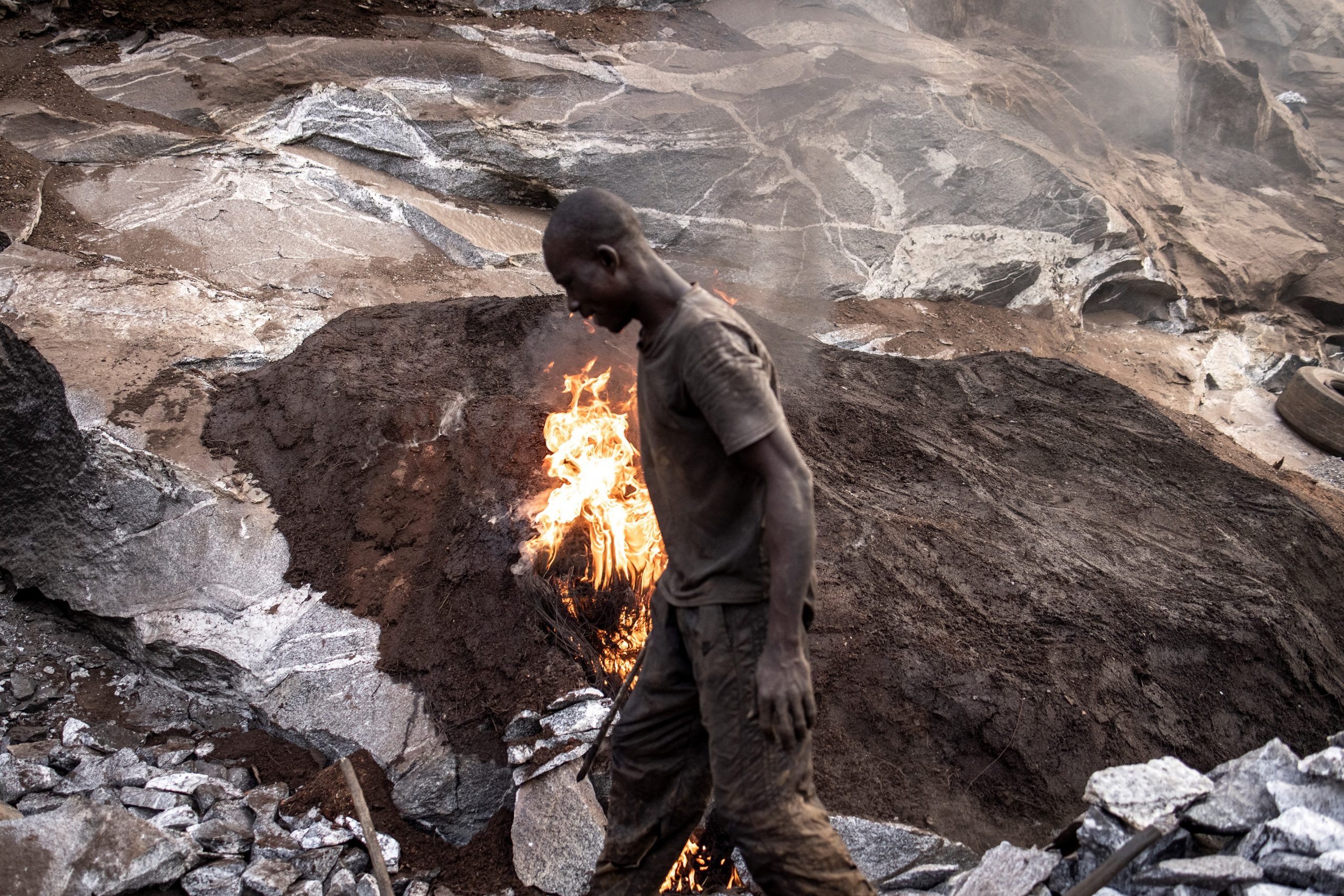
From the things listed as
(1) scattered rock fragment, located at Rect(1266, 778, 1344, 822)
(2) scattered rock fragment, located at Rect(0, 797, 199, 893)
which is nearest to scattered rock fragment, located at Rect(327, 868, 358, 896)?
(2) scattered rock fragment, located at Rect(0, 797, 199, 893)

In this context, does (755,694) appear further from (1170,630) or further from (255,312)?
(255,312)

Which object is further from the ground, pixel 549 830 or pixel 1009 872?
pixel 1009 872

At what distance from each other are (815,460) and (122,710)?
13.1 ft

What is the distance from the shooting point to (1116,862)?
2.71 meters

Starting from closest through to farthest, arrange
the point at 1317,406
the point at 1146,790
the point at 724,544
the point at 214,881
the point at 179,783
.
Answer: the point at 724,544
the point at 1146,790
the point at 214,881
the point at 179,783
the point at 1317,406

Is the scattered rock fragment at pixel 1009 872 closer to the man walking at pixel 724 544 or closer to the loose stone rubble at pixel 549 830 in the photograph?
the loose stone rubble at pixel 549 830

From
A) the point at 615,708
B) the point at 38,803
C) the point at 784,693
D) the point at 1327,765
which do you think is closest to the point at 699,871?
the point at 615,708

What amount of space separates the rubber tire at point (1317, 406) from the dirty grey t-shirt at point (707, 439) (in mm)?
7934

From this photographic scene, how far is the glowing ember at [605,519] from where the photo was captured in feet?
14.9

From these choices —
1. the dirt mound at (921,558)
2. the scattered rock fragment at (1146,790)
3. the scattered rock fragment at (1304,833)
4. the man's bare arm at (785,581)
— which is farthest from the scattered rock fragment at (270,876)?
the scattered rock fragment at (1304,833)

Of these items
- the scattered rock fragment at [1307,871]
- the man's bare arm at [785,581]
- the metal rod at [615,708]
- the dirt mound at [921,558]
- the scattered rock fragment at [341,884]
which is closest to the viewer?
the man's bare arm at [785,581]

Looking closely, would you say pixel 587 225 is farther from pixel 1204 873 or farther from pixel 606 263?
pixel 1204 873

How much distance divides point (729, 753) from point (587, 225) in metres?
1.44

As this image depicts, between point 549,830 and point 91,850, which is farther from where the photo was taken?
point 549,830
